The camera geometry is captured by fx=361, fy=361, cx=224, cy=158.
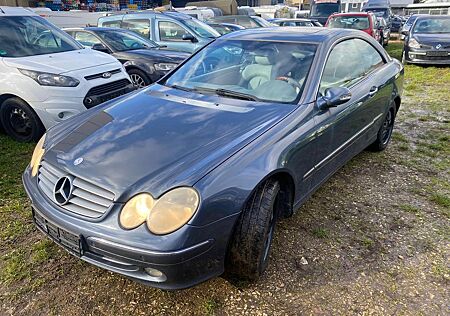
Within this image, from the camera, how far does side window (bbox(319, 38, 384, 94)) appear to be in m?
3.06

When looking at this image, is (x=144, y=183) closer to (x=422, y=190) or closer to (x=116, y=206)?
(x=116, y=206)

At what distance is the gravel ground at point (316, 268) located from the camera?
2.15 meters

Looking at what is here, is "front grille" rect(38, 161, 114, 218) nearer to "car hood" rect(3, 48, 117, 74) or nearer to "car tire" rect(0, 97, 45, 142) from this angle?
"car tire" rect(0, 97, 45, 142)

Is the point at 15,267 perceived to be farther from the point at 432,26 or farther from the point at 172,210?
the point at 432,26

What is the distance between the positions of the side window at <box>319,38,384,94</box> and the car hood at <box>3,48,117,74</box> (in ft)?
10.4

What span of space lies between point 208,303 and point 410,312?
3.92 ft

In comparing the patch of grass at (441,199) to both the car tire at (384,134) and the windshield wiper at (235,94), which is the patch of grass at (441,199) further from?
the windshield wiper at (235,94)

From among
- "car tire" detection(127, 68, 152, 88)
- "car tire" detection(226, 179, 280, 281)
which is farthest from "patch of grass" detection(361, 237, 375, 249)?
"car tire" detection(127, 68, 152, 88)

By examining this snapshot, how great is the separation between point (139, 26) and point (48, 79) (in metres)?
4.68

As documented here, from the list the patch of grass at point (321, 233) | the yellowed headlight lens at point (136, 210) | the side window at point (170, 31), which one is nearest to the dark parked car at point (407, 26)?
the side window at point (170, 31)

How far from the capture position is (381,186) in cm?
363

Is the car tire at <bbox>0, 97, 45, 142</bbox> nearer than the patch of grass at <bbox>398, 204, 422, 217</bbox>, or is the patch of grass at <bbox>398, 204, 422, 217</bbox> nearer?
the patch of grass at <bbox>398, 204, 422, 217</bbox>

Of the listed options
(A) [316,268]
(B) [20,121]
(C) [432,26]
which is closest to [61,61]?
(B) [20,121]

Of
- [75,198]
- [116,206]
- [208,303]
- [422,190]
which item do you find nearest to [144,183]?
[116,206]
